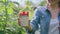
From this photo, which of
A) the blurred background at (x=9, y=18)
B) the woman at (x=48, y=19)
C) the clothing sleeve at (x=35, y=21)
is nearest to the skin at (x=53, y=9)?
the woman at (x=48, y=19)

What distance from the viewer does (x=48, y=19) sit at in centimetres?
212

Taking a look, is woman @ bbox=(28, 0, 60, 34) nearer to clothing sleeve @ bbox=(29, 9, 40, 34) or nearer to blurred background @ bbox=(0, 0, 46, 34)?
clothing sleeve @ bbox=(29, 9, 40, 34)

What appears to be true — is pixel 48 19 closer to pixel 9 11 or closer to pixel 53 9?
pixel 53 9

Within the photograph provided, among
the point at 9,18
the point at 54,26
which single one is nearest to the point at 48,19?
the point at 54,26

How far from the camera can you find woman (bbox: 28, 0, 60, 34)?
210cm

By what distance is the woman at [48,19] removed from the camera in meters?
2.10

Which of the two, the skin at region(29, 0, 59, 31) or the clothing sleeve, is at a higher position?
the skin at region(29, 0, 59, 31)

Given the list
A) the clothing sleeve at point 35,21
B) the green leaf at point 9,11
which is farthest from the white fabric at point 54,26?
the green leaf at point 9,11

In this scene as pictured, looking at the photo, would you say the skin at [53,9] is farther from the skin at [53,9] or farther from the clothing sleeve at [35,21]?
the clothing sleeve at [35,21]

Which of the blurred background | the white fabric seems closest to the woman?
the white fabric

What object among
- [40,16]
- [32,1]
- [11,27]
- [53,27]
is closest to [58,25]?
[53,27]

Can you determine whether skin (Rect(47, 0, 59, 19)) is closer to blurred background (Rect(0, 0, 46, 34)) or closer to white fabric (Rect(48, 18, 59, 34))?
white fabric (Rect(48, 18, 59, 34))

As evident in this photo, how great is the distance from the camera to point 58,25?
6.86 feet

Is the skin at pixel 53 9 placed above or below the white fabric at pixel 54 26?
above
